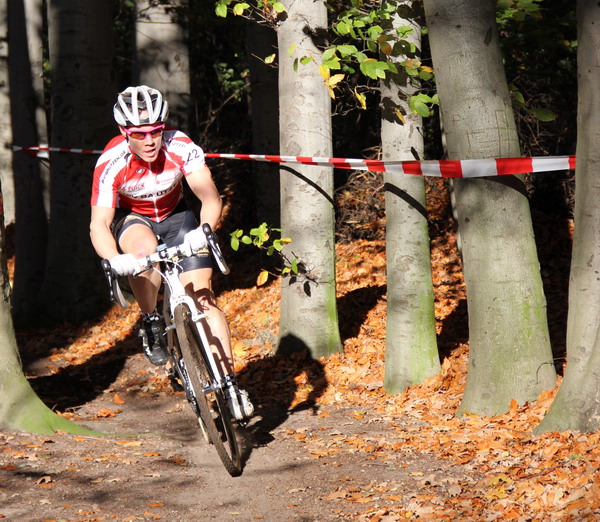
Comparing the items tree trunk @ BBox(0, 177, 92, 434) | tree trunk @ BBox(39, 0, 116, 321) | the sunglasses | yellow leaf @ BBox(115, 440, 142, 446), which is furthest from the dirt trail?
tree trunk @ BBox(39, 0, 116, 321)

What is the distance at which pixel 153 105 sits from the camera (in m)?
5.80

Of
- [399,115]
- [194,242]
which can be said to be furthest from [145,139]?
[399,115]

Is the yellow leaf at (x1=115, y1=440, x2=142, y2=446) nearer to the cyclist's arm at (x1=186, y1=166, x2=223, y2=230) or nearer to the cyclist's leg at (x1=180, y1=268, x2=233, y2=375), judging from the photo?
the cyclist's leg at (x1=180, y1=268, x2=233, y2=375)

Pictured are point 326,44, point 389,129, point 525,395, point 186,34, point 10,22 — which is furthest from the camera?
point 10,22

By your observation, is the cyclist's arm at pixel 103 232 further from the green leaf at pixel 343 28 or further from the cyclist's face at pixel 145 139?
the green leaf at pixel 343 28

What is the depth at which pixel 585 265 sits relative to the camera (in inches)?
212

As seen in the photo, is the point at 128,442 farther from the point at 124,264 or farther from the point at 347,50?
the point at 347,50

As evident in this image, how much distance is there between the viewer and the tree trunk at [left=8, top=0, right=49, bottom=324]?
13.5m

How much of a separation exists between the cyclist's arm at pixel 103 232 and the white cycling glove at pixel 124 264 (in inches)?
12.0

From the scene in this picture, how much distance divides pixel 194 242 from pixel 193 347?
0.75 m

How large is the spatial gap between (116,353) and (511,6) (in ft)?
20.8

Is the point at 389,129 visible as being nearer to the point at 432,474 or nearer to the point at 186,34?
the point at 432,474

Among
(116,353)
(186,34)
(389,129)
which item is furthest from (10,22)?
(389,129)

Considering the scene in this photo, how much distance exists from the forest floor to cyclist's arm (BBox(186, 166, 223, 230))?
1692 millimetres
